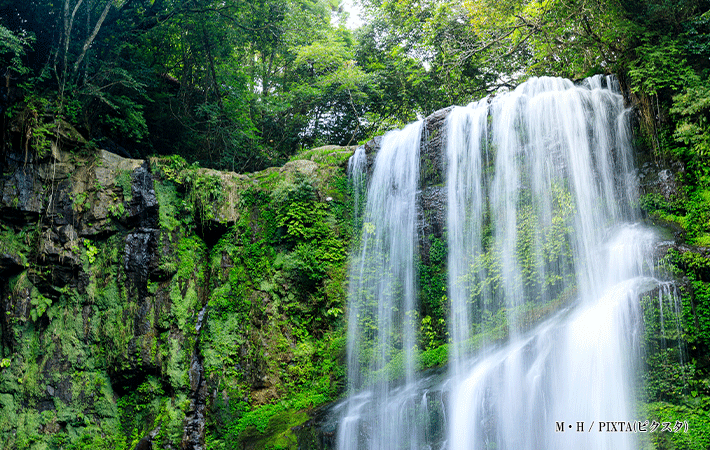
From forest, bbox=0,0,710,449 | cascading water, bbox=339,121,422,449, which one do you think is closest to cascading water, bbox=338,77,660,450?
cascading water, bbox=339,121,422,449

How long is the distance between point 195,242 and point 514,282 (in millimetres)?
6325

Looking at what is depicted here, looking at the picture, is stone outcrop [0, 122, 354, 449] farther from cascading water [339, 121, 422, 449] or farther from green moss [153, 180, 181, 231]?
cascading water [339, 121, 422, 449]

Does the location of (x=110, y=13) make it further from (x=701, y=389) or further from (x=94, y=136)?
(x=701, y=389)

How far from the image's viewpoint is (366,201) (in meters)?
9.60

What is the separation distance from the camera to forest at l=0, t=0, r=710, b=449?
285 inches

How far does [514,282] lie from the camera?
7.78 metres

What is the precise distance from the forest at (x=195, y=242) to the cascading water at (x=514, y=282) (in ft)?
1.41

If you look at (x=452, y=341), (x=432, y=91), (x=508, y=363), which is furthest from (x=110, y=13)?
(x=508, y=363)

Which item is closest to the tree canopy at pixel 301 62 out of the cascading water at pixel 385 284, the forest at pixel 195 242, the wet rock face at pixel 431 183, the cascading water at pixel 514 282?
the forest at pixel 195 242

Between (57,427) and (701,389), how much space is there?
9.70 meters

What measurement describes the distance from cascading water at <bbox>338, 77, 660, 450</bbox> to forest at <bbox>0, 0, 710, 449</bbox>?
43cm

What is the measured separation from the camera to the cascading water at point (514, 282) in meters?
6.08

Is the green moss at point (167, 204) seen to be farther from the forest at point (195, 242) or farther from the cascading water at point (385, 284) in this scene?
the cascading water at point (385, 284)

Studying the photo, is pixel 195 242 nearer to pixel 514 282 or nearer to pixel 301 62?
pixel 514 282
